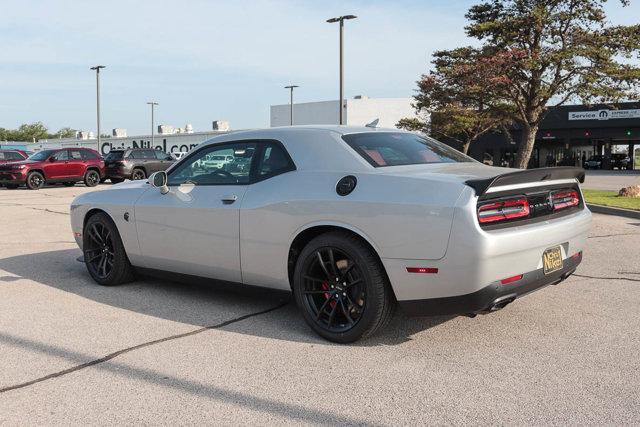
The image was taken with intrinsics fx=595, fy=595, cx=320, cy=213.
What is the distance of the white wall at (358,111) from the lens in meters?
58.4

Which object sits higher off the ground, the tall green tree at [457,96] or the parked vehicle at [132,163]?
the tall green tree at [457,96]

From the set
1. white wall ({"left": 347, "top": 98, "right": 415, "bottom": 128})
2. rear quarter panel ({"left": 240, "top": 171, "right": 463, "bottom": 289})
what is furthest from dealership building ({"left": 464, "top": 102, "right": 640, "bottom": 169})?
rear quarter panel ({"left": 240, "top": 171, "right": 463, "bottom": 289})

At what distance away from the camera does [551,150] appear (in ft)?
163

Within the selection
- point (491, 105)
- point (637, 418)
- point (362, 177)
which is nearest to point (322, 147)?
point (362, 177)

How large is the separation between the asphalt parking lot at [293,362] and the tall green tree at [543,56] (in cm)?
1710

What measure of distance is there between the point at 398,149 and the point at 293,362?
181 cm

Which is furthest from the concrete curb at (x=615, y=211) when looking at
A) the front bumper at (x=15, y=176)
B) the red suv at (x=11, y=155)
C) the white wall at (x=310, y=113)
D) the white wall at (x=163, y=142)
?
the white wall at (x=310, y=113)

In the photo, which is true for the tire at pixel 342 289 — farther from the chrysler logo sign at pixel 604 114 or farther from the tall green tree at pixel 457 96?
the chrysler logo sign at pixel 604 114

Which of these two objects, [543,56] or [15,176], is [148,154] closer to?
[15,176]

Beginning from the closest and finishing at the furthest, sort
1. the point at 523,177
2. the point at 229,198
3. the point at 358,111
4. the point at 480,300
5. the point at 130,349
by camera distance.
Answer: the point at 480,300, the point at 523,177, the point at 130,349, the point at 229,198, the point at 358,111

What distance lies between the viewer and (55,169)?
23734 mm

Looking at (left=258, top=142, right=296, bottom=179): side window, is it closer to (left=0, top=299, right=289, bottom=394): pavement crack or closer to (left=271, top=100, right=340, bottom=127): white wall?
(left=0, top=299, right=289, bottom=394): pavement crack

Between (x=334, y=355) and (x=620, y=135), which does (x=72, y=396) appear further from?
(x=620, y=135)

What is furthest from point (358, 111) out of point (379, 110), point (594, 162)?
point (594, 162)
